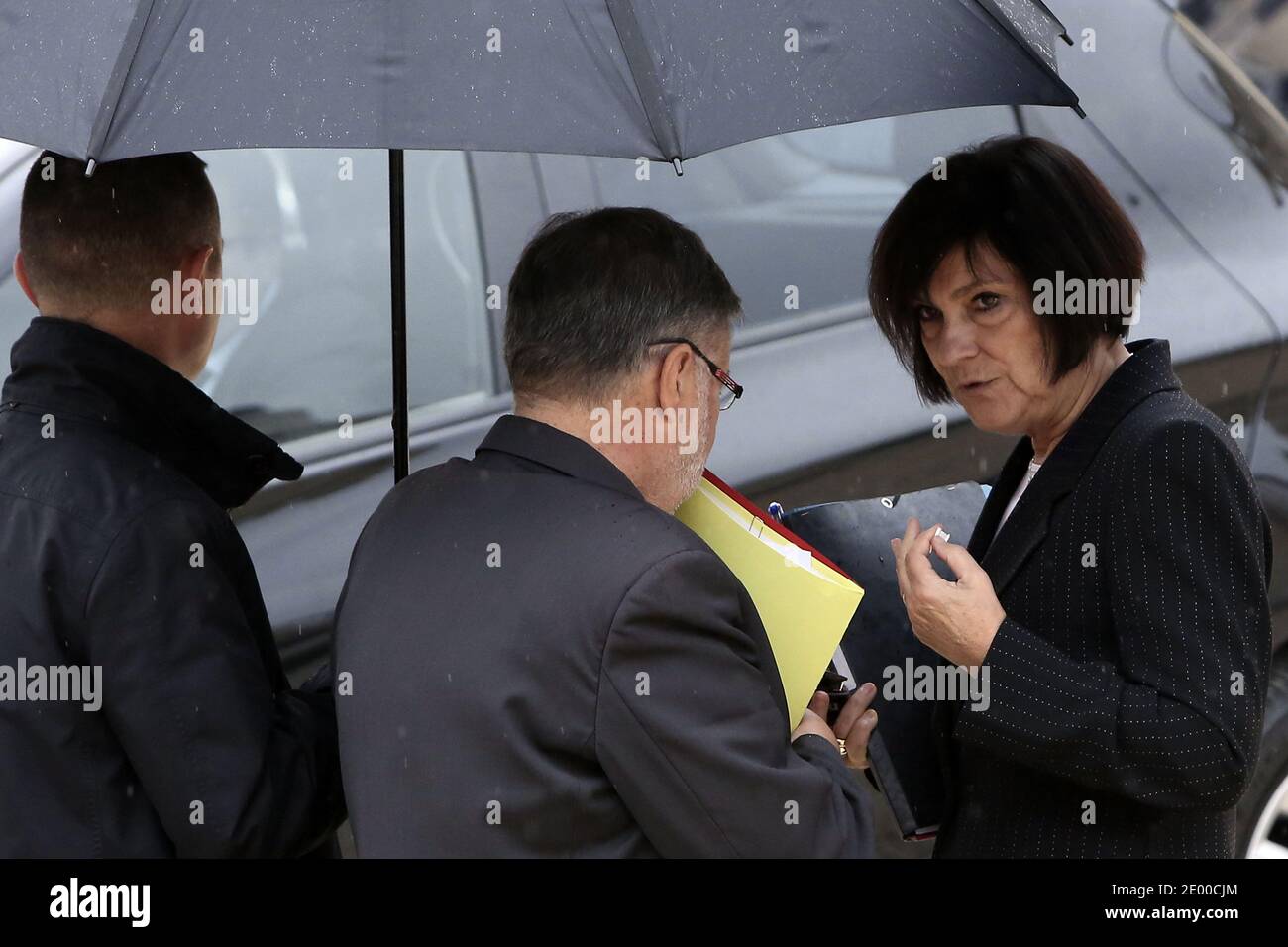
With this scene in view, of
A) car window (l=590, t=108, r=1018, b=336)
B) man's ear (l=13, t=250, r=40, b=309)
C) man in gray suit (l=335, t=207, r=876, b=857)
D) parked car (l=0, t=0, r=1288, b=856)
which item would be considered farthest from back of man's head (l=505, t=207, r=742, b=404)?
car window (l=590, t=108, r=1018, b=336)

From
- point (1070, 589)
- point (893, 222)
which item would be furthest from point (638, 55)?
point (1070, 589)

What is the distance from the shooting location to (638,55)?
5.65 feet

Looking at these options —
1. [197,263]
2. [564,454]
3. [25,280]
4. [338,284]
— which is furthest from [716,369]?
[338,284]

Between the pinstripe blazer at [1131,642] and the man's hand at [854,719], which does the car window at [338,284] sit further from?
the pinstripe blazer at [1131,642]

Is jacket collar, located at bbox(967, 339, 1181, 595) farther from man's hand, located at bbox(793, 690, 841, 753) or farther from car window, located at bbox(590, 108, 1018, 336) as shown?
car window, located at bbox(590, 108, 1018, 336)

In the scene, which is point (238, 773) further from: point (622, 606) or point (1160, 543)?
point (1160, 543)

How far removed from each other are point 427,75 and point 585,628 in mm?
613

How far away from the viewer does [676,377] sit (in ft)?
6.18

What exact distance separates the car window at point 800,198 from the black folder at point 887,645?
110 cm

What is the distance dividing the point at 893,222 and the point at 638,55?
0.73 m

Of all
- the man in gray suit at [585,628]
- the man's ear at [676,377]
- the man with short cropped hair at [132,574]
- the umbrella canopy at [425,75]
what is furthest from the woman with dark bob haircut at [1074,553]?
the man with short cropped hair at [132,574]

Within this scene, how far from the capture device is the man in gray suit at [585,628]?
1.72m

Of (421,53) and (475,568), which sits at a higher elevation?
(421,53)
